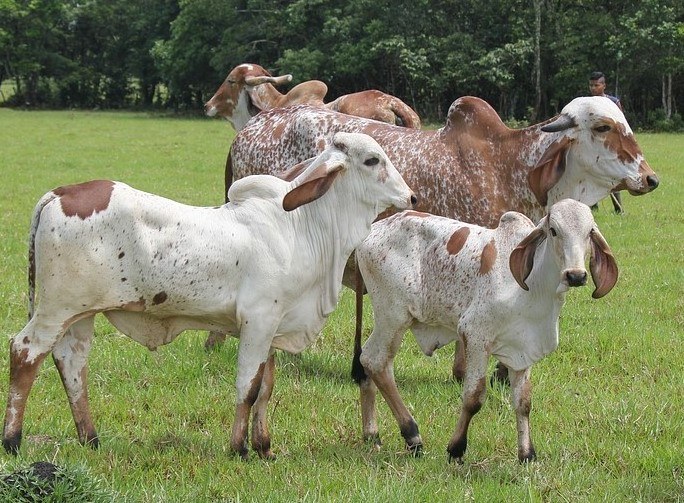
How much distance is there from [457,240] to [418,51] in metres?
31.7

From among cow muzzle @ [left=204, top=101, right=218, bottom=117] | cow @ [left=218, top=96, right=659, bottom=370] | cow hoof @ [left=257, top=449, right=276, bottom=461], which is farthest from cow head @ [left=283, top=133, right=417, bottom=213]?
cow muzzle @ [left=204, top=101, right=218, bottom=117]

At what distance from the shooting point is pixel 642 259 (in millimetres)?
10766

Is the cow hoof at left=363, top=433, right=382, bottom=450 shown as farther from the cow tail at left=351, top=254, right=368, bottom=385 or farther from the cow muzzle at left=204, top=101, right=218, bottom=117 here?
the cow muzzle at left=204, top=101, right=218, bottom=117

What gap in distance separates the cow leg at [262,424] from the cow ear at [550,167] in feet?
7.03

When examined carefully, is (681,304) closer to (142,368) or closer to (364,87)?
(142,368)

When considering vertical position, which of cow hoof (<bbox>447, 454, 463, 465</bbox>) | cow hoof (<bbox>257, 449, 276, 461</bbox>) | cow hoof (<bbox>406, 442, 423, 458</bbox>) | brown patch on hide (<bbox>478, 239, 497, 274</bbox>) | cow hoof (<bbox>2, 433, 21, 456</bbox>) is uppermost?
brown patch on hide (<bbox>478, 239, 497, 274</bbox>)

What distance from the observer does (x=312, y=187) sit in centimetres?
502

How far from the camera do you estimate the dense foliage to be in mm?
33500

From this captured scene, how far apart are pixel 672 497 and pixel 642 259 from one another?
21.4ft

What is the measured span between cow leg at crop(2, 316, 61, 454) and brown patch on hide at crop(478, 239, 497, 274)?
2156 mm

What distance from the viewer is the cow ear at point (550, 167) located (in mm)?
6117

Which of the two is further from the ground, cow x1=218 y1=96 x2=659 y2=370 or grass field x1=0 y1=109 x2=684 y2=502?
cow x1=218 y1=96 x2=659 y2=370

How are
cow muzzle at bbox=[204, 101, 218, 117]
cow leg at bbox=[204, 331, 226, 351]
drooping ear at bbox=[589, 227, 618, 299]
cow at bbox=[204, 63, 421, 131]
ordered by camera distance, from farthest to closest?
cow muzzle at bbox=[204, 101, 218, 117]
cow at bbox=[204, 63, 421, 131]
cow leg at bbox=[204, 331, 226, 351]
drooping ear at bbox=[589, 227, 618, 299]

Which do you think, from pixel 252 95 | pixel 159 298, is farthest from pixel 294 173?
pixel 252 95
